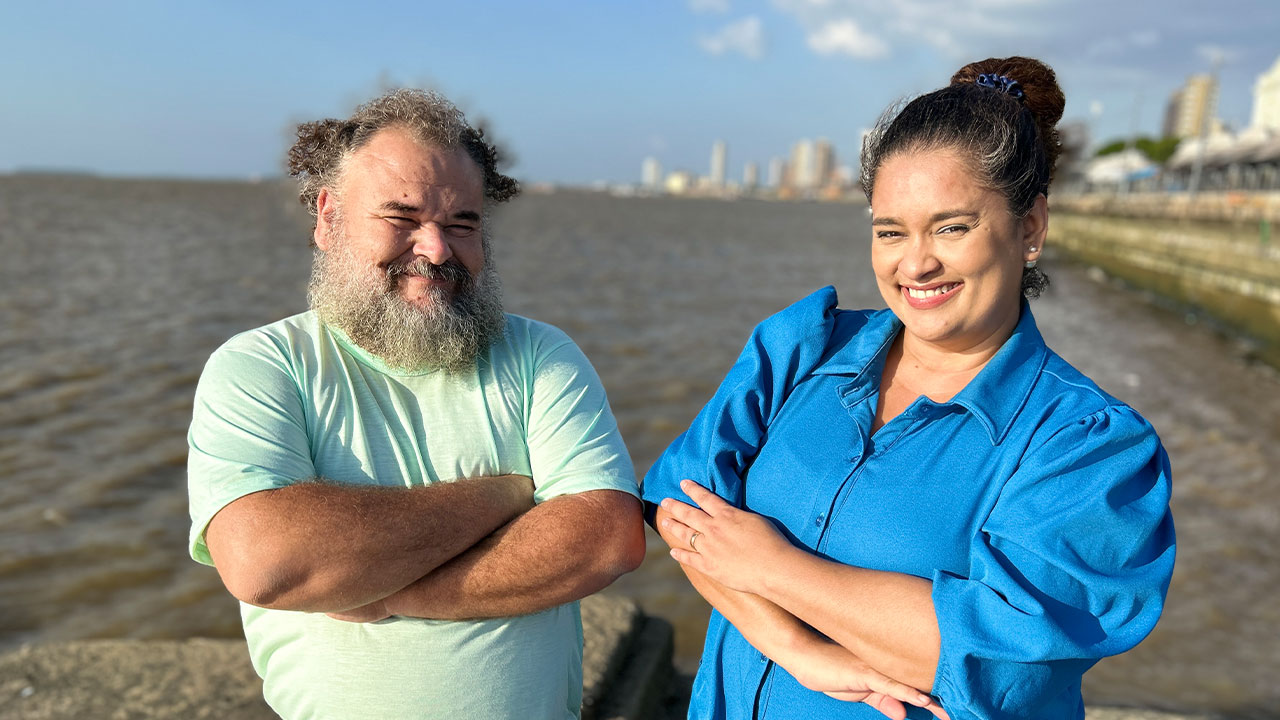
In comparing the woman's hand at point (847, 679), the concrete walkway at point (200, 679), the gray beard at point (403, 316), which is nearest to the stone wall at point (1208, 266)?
the concrete walkway at point (200, 679)

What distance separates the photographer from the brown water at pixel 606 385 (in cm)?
470

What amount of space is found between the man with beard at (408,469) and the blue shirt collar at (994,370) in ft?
1.87

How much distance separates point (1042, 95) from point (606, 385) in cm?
749

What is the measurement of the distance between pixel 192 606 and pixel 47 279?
1435cm

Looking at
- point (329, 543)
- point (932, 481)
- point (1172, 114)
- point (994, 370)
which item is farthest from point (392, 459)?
point (1172, 114)

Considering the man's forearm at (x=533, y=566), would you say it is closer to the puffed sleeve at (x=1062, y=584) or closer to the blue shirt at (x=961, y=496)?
the blue shirt at (x=961, y=496)

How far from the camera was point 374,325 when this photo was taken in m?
1.99

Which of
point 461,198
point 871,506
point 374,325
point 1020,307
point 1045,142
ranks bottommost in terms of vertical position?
point 871,506

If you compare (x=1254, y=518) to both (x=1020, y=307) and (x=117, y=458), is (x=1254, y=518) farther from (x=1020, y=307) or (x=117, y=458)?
(x=117, y=458)

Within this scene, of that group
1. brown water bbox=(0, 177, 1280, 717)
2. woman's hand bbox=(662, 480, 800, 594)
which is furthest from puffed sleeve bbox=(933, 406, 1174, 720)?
brown water bbox=(0, 177, 1280, 717)

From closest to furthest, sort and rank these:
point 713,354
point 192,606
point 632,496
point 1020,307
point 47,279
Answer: point 1020,307, point 632,496, point 192,606, point 713,354, point 47,279

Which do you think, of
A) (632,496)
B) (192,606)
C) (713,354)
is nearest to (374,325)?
(632,496)

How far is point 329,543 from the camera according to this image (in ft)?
5.50

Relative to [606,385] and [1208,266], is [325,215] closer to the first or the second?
[606,385]
